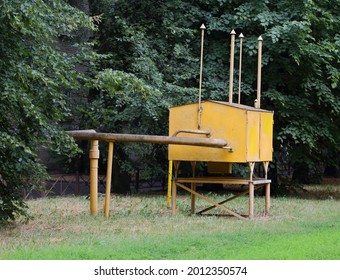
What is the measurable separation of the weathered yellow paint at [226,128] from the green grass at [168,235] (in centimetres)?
129

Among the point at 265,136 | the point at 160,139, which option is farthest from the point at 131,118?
the point at 160,139

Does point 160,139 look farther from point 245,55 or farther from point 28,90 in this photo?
point 245,55

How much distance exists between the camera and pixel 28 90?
13359 millimetres

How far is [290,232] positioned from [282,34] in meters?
10.1

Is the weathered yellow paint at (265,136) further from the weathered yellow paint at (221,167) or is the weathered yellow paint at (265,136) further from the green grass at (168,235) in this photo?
the green grass at (168,235)

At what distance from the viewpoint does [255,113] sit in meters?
16.1

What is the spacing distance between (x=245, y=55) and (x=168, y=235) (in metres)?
11.6

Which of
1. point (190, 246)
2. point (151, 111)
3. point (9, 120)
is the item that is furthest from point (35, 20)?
point (151, 111)

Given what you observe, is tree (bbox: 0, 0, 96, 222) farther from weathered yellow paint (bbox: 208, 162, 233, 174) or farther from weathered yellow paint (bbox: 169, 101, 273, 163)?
weathered yellow paint (bbox: 208, 162, 233, 174)

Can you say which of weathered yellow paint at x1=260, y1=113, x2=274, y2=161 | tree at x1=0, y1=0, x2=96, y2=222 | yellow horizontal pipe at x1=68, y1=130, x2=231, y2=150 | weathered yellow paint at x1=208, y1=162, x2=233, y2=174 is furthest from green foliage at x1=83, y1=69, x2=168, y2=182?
tree at x1=0, y1=0, x2=96, y2=222

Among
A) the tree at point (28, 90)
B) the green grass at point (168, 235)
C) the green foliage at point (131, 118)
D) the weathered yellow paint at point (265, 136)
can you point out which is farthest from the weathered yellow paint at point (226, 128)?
the green foliage at point (131, 118)

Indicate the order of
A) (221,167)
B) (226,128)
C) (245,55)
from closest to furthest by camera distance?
1. (226,128)
2. (221,167)
3. (245,55)

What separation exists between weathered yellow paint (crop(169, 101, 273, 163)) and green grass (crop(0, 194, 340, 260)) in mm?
1291

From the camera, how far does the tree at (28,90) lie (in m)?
12.5
